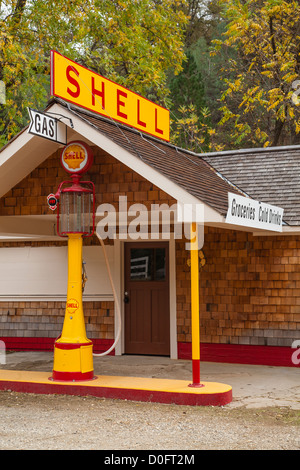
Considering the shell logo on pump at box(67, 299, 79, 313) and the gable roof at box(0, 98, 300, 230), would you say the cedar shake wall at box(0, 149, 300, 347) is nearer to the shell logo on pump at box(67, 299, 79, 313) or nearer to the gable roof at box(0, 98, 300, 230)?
the gable roof at box(0, 98, 300, 230)

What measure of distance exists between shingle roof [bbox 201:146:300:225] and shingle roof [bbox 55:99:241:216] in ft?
3.97

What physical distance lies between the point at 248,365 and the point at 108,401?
11.5 ft

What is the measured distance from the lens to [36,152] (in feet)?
28.6

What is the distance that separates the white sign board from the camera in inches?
294

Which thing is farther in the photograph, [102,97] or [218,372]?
[218,372]

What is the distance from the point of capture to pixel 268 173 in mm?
11664

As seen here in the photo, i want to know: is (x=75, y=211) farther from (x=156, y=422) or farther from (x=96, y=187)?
(x=156, y=422)

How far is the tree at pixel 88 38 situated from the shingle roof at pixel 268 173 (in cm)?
693

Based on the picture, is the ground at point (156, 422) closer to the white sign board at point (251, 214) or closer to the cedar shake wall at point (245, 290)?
the cedar shake wall at point (245, 290)

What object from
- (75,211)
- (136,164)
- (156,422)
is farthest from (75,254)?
(156,422)

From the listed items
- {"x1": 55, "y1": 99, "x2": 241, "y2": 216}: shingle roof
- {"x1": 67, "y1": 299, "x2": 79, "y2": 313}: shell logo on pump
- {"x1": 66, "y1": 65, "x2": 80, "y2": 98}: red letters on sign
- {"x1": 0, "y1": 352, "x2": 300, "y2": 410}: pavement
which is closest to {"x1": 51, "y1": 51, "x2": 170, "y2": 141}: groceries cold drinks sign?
{"x1": 66, "y1": 65, "x2": 80, "y2": 98}: red letters on sign

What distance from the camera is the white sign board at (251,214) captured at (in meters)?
7.48

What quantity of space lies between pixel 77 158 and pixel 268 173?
4.67 m

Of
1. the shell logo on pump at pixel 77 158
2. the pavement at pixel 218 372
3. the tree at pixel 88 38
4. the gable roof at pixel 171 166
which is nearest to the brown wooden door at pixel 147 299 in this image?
the pavement at pixel 218 372
